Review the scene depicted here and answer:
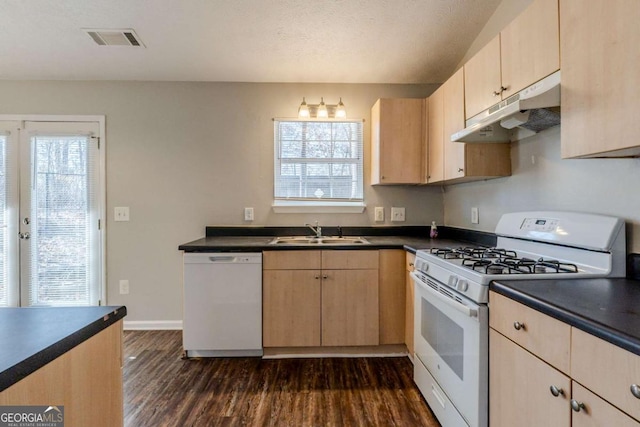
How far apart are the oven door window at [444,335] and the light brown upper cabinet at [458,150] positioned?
35.7 inches

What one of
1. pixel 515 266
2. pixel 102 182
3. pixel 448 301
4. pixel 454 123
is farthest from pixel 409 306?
pixel 102 182

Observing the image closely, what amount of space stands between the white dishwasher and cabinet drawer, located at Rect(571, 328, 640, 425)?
185cm

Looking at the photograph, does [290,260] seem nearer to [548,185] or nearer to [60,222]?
[548,185]

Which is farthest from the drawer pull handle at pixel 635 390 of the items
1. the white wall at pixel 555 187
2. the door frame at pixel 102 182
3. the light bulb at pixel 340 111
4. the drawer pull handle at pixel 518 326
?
the door frame at pixel 102 182

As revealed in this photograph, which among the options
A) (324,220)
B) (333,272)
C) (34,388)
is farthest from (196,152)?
(34,388)

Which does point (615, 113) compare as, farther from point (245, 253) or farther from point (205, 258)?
point (205, 258)

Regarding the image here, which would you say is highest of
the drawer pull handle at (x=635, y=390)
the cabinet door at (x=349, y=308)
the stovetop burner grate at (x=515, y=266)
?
the stovetop burner grate at (x=515, y=266)

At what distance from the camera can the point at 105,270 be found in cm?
284

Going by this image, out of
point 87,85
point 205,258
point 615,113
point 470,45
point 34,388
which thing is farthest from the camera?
point 87,85

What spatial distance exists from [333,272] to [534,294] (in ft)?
4.73

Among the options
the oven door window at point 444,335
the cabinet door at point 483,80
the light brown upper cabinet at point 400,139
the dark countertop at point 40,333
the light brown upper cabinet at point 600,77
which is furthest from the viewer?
the light brown upper cabinet at point 400,139

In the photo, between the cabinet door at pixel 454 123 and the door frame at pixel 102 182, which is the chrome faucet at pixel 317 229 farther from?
the door frame at pixel 102 182


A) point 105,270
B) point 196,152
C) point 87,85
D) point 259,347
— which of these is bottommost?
point 259,347

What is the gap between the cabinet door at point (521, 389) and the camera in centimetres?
89
